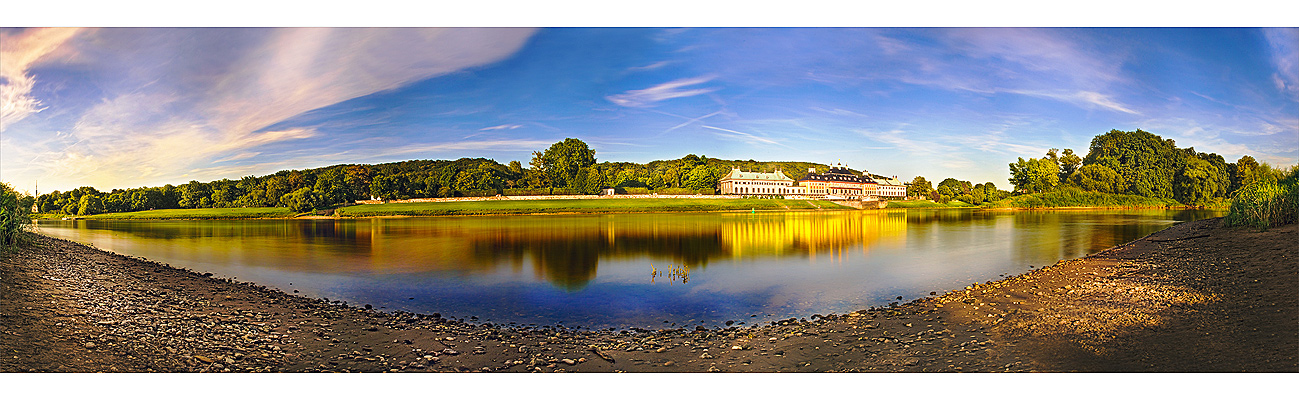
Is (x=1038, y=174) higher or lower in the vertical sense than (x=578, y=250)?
higher

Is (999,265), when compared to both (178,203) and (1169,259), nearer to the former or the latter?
(1169,259)

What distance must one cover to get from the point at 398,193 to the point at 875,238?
58.8m

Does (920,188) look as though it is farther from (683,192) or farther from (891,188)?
(683,192)

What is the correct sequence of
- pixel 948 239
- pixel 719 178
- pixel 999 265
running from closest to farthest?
pixel 999 265 < pixel 948 239 < pixel 719 178

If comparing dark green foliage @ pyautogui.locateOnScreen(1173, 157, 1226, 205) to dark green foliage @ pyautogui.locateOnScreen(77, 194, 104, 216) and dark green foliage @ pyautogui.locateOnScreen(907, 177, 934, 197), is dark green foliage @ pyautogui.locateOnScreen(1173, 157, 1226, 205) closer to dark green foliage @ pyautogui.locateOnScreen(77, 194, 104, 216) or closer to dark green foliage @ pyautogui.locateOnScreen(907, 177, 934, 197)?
dark green foliage @ pyautogui.locateOnScreen(907, 177, 934, 197)

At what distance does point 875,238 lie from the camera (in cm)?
2411

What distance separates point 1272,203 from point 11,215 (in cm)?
2485

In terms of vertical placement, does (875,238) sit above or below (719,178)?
below

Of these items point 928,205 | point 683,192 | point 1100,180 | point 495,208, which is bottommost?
point 928,205

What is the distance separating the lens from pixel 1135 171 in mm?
61188

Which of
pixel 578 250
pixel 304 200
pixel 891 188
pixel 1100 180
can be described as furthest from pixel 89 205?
pixel 891 188

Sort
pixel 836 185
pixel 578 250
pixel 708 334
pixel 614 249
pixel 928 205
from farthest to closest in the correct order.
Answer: pixel 836 185, pixel 928 205, pixel 614 249, pixel 578 250, pixel 708 334

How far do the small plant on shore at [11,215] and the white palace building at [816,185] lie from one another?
82.5 metres

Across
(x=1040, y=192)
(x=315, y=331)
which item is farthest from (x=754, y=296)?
(x=1040, y=192)
